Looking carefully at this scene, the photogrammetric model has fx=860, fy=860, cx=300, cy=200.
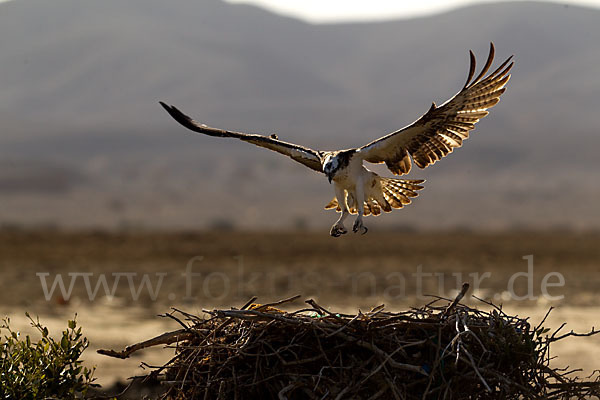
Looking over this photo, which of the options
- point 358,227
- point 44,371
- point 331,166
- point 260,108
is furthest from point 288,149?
point 260,108

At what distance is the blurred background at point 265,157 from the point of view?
2709 cm

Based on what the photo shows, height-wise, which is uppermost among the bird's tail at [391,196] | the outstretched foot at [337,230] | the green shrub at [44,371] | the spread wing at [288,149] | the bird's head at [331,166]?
the spread wing at [288,149]

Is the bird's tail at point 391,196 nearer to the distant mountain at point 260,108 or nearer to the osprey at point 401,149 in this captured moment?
the osprey at point 401,149

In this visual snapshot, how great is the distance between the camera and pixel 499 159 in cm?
7694

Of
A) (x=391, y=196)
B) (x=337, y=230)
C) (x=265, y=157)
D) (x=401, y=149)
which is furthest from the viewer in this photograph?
(x=265, y=157)

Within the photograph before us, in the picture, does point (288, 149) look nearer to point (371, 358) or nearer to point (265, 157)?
point (371, 358)

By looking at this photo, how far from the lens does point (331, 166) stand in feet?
21.6

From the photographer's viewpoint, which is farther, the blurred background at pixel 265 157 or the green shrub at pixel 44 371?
the blurred background at pixel 265 157

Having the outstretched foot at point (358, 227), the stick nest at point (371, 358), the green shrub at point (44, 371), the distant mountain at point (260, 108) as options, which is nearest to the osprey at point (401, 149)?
the outstretched foot at point (358, 227)

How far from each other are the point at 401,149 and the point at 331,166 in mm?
816

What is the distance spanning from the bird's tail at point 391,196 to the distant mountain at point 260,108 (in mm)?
43360

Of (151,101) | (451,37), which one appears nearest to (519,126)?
(151,101)

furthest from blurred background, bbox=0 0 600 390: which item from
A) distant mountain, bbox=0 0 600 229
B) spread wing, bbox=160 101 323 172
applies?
spread wing, bbox=160 101 323 172

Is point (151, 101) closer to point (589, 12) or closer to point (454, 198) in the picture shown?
point (454, 198)
